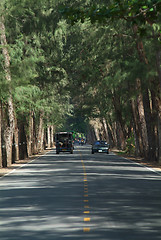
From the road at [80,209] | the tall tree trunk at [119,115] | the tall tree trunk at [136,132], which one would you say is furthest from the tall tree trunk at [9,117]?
the tall tree trunk at [119,115]

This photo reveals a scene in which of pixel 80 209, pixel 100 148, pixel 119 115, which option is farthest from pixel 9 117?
pixel 80 209

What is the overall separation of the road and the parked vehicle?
40.0 meters

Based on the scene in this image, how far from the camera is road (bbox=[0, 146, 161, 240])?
39.1ft

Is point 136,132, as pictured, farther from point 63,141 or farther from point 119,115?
point 119,115

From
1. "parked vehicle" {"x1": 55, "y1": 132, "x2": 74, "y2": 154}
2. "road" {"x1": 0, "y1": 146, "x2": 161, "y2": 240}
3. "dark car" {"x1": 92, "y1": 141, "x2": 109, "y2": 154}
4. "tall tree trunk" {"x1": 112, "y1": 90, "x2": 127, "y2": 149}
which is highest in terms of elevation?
"tall tree trunk" {"x1": 112, "y1": 90, "x2": 127, "y2": 149}

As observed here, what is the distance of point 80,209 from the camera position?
621 inches

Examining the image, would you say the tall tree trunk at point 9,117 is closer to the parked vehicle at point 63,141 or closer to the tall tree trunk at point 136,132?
the tall tree trunk at point 136,132

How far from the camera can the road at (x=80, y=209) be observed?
11906 mm

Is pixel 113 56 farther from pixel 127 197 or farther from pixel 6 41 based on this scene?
pixel 127 197

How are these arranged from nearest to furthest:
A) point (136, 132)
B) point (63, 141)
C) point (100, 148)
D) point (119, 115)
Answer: point (136, 132), point (63, 141), point (100, 148), point (119, 115)

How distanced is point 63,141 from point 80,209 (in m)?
50.4

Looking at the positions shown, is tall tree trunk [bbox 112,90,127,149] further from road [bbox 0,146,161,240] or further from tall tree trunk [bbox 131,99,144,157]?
road [bbox 0,146,161,240]

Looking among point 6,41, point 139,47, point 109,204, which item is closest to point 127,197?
point 109,204

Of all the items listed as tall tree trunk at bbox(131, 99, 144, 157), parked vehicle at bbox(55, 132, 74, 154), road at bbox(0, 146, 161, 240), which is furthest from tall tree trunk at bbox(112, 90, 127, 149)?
road at bbox(0, 146, 161, 240)
